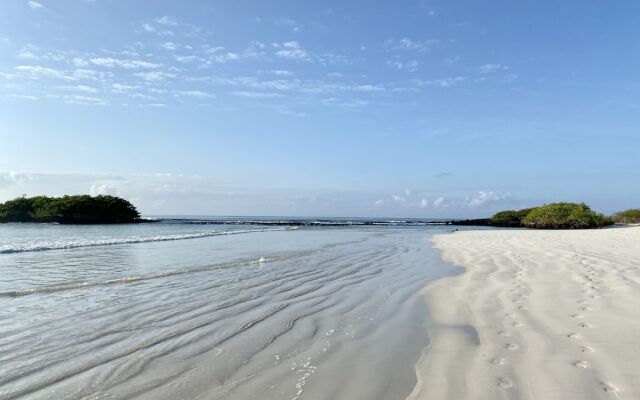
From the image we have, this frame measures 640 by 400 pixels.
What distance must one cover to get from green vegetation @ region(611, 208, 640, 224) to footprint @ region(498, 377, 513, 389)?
5906cm

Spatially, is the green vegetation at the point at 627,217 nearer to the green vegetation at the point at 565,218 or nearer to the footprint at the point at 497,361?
the green vegetation at the point at 565,218

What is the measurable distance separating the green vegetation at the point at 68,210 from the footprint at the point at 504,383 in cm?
8209

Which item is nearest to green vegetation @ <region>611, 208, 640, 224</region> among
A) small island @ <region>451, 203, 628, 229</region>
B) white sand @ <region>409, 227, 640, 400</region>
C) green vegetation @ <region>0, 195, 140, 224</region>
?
small island @ <region>451, 203, 628, 229</region>

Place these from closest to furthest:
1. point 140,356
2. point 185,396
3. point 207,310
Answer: point 185,396 → point 140,356 → point 207,310

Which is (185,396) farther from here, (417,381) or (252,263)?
(252,263)

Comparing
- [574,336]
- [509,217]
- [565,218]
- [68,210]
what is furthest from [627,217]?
[68,210]

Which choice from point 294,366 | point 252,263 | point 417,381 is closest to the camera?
point 417,381

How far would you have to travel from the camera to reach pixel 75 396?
3.36 meters

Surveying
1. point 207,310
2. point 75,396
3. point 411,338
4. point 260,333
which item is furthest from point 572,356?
point 207,310

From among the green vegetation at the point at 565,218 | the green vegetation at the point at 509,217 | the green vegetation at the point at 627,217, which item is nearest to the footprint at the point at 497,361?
the green vegetation at the point at 565,218

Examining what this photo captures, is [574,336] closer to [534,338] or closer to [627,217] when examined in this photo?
[534,338]

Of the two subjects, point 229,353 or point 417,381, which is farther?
point 229,353

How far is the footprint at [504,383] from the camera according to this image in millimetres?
3455

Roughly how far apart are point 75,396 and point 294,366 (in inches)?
73.2
